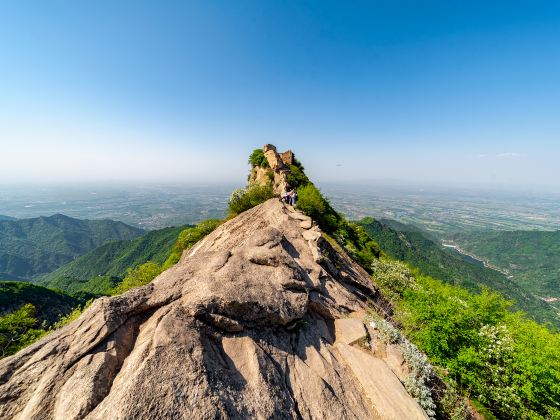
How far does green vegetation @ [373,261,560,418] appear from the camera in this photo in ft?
A: 32.4

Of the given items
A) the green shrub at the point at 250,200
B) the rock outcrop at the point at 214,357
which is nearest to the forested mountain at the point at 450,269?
the green shrub at the point at 250,200

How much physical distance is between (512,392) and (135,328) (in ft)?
52.3

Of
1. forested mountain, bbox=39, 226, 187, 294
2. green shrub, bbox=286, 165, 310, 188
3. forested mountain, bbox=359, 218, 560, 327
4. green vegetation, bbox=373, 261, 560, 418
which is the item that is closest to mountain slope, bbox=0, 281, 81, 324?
forested mountain, bbox=39, 226, 187, 294

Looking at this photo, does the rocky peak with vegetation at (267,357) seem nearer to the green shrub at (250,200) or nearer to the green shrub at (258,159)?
the green shrub at (250,200)

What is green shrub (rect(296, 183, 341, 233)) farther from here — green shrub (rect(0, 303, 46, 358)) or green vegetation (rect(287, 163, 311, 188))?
green shrub (rect(0, 303, 46, 358))

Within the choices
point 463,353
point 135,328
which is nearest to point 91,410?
point 135,328

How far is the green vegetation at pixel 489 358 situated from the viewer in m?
9.88

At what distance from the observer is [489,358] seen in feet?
37.3

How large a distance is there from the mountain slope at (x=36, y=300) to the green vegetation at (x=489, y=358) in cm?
7988

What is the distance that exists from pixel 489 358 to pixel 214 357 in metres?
13.4

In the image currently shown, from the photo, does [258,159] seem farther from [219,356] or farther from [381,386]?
[381,386]

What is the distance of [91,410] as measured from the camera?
5.36 meters

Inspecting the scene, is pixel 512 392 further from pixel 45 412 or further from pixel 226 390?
pixel 45 412

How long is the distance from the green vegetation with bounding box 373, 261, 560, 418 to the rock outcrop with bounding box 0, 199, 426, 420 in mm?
4474
